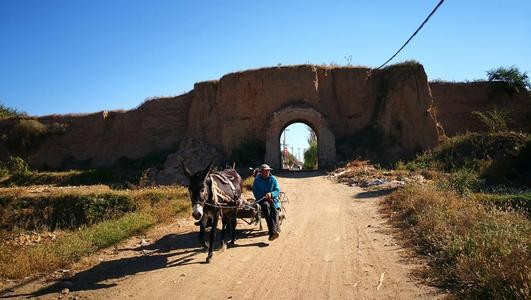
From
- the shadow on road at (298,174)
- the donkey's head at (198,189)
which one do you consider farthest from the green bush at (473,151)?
the donkey's head at (198,189)

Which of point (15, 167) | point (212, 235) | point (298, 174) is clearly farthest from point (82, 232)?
point (15, 167)

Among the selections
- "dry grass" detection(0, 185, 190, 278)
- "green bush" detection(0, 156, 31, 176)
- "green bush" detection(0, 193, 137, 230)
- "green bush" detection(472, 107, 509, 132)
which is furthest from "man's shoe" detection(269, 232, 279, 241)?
"green bush" detection(0, 156, 31, 176)

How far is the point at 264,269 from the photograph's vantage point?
7148 mm

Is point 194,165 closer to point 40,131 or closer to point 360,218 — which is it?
point 40,131

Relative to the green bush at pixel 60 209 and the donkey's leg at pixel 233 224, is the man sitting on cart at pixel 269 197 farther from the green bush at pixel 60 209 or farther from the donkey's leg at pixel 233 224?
the green bush at pixel 60 209

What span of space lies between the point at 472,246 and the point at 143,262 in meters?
5.49

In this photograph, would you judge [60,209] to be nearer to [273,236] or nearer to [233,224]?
[233,224]

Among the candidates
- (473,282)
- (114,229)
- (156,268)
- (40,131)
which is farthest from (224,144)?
(473,282)

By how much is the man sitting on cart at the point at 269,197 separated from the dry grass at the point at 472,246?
2755 mm

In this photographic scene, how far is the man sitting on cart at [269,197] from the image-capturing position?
368 inches

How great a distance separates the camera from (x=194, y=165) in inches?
1035

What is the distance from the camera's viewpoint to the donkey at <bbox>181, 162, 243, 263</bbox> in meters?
7.44

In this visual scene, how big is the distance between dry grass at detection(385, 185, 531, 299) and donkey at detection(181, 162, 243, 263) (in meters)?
3.54

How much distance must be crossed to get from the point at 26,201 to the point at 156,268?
1345 cm
